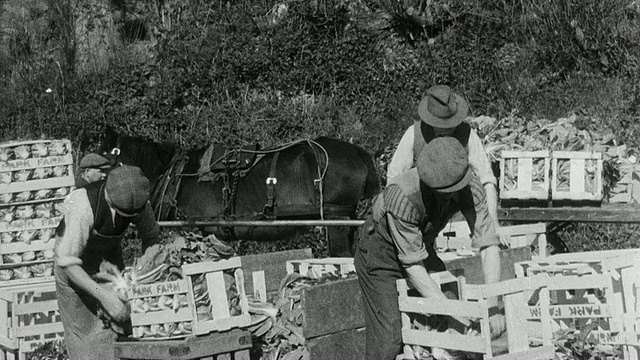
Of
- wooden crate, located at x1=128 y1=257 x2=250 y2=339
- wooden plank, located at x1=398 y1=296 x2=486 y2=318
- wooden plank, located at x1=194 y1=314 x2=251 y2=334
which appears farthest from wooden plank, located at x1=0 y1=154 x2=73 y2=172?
wooden plank, located at x1=398 y1=296 x2=486 y2=318

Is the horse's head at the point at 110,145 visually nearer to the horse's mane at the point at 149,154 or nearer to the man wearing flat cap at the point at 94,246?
the horse's mane at the point at 149,154

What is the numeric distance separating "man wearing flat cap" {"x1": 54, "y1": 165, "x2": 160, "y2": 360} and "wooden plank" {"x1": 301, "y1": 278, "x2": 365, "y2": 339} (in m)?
1.14

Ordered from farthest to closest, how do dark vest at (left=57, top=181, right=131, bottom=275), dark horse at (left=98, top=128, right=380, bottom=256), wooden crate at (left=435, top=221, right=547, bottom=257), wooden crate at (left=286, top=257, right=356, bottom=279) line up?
Result: dark horse at (left=98, top=128, right=380, bottom=256) < wooden crate at (left=435, top=221, right=547, bottom=257) < wooden crate at (left=286, top=257, right=356, bottom=279) < dark vest at (left=57, top=181, right=131, bottom=275)

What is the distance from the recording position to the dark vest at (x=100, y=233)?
625cm

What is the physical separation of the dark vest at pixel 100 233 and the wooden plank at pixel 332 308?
1.28 m

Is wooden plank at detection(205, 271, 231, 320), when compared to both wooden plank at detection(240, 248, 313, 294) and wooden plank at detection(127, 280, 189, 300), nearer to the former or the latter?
wooden plank at detection(127, 280, 189, 300)

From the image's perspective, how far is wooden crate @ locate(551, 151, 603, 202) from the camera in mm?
8016

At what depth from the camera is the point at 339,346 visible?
6.12 metres

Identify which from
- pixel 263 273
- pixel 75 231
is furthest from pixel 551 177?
pixel 75 231

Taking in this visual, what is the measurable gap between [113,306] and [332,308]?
4.30 ft

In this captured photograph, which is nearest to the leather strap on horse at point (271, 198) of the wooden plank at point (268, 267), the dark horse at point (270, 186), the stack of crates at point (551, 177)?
the dark horse at point (270, 186)

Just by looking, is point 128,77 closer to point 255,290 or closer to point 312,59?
point 312,59

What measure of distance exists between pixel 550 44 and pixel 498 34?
0.83m

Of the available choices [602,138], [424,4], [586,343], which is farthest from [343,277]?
[424,4]
